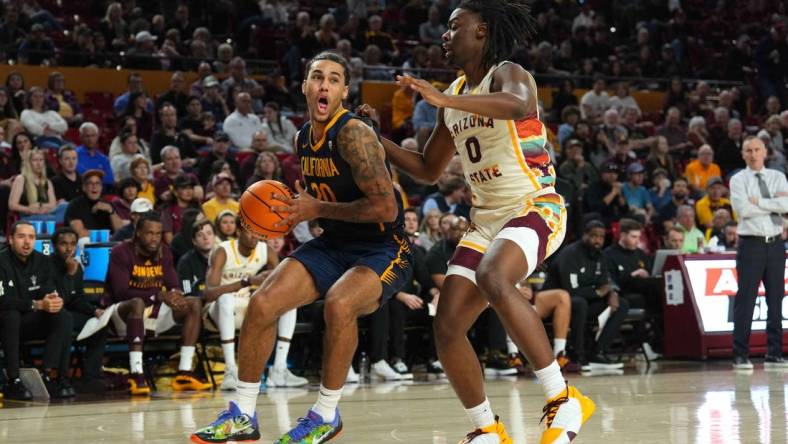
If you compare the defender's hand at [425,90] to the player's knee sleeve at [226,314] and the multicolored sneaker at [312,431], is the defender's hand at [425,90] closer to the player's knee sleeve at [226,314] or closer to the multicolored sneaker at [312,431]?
the multicolored sneaker at [312,431]

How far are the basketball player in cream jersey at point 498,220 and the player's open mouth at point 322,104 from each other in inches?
24.0

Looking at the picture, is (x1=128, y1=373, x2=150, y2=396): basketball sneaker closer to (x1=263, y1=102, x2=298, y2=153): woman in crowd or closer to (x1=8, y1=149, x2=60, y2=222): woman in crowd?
(x1=8, y1=149, x2=60, y2=222): woman in crowd

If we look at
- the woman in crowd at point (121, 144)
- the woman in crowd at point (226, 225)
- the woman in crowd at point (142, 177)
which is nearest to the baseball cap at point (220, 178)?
the woman in crowd at point (142, 177)

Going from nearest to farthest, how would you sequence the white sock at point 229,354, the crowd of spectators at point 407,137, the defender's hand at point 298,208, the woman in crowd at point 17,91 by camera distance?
the defender's hand at point 298,208 < the white sock at point 229,354 < the crowd of spectators at point 407,137 < the woman in crowd at point 17,91

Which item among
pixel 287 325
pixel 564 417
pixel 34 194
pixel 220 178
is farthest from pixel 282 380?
pixel 564 417

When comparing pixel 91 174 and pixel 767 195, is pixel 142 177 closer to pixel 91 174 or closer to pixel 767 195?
pixel 91 174

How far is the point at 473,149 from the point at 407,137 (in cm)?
1052

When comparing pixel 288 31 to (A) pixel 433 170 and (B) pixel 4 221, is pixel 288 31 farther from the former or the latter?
(A) pixel 433 170

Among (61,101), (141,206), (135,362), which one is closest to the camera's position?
(135,362)

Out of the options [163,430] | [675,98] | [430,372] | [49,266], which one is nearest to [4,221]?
[49,266]

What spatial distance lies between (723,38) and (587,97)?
738cm

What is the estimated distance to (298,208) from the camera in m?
5.27

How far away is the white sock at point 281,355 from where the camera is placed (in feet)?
32.8

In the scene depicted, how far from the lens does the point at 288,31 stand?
1800cm
